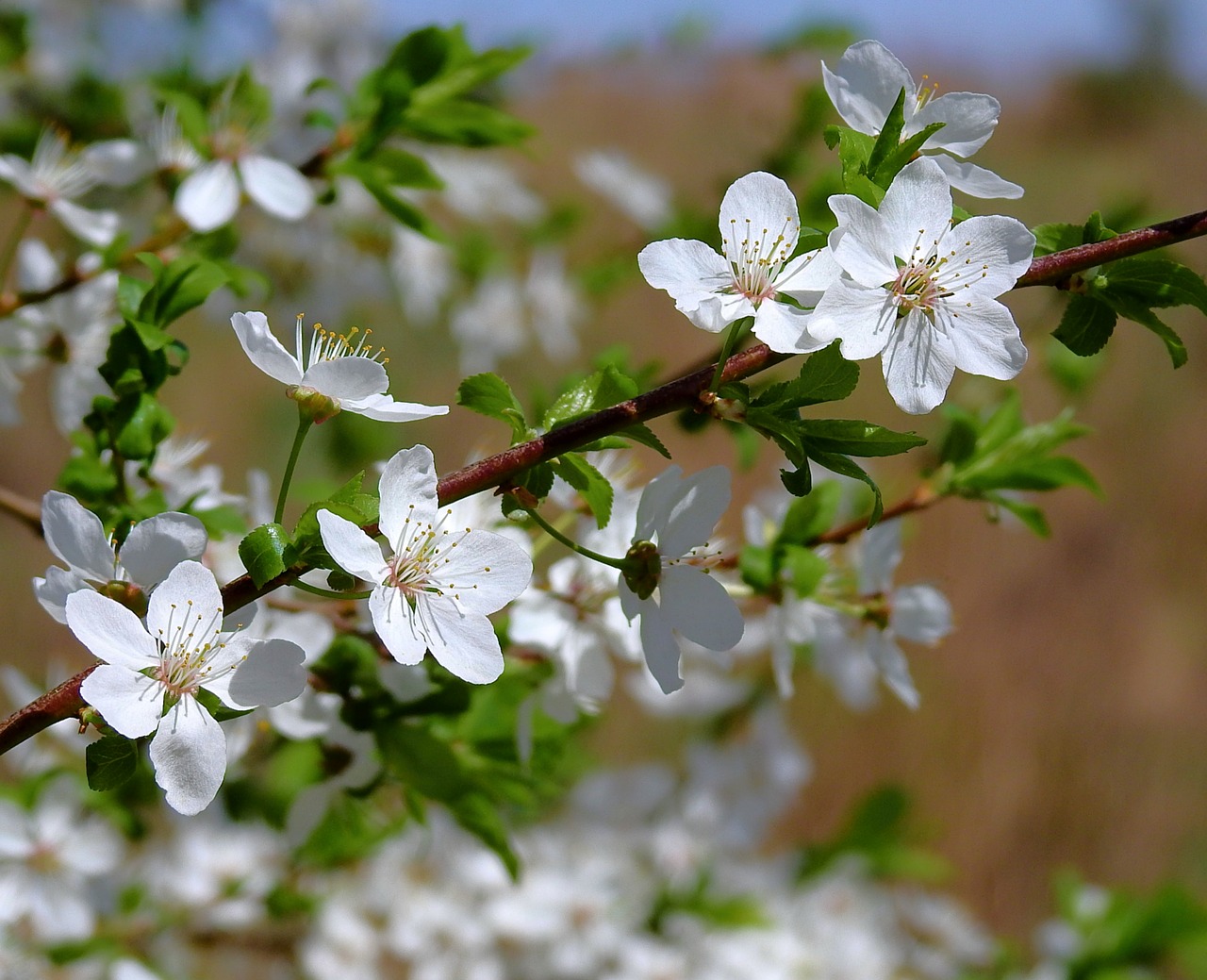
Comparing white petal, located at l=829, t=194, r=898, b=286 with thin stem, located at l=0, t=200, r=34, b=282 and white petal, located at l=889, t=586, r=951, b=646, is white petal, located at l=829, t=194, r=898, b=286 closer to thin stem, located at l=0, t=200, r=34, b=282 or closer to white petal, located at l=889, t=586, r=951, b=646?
white petal, located at l=889, t=586, r=951, b=646

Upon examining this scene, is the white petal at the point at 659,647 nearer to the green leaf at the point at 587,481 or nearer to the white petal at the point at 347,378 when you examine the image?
the green leaf at the point at 587,481

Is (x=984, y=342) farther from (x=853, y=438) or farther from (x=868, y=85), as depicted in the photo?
(x=868, y=85)

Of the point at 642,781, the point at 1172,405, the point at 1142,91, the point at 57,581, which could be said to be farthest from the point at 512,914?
the point at 1142,91

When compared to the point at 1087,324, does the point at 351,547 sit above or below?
below

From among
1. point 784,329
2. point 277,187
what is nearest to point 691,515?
point 784,329

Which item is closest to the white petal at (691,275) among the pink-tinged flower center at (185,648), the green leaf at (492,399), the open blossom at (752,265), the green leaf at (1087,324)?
the open blossom at (752,265)

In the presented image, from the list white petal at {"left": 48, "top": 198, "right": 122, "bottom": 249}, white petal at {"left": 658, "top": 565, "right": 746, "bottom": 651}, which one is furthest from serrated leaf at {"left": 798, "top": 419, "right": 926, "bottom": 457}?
white petal at {"left": 48, "top": 198, "right": 122, "bottom": 249}
